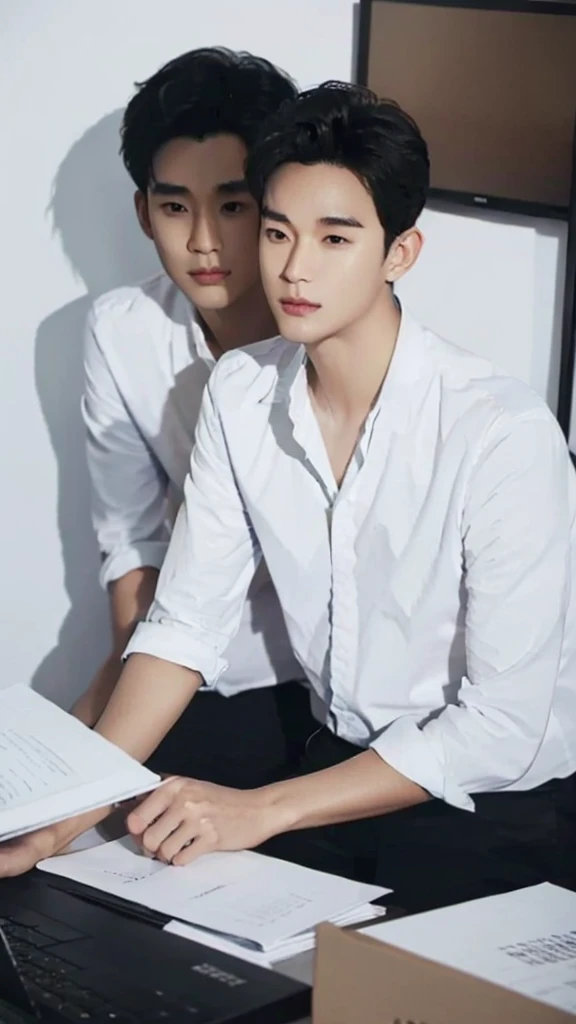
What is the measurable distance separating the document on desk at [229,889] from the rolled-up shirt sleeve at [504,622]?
0.80ft

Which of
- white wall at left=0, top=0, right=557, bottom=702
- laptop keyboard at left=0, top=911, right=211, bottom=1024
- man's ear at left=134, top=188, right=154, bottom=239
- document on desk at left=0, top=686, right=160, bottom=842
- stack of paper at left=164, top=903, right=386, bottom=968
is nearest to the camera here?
laptop keyboard at left=0, top=911, right=211, bottom=1024

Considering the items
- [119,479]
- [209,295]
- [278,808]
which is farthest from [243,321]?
[278,808]

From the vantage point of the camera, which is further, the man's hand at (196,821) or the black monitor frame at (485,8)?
the black monitor frame at (485,8)

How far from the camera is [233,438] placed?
67.3 inches

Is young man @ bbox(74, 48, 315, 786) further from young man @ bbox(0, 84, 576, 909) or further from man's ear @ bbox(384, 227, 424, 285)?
man's ear @ bbox(384, 227, 424, 285)

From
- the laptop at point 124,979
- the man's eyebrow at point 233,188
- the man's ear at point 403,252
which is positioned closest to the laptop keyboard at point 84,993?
the laptop at point 124,979

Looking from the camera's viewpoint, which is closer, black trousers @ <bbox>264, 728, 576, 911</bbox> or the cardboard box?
the cardboard box

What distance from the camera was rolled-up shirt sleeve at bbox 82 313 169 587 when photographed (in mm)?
2094

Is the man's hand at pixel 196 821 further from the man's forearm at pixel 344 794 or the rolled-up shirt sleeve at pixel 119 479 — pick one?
the rolled-up shirt sleeve at pixel 119 479

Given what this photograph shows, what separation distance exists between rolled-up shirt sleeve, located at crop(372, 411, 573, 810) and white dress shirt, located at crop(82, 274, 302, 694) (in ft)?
1.73

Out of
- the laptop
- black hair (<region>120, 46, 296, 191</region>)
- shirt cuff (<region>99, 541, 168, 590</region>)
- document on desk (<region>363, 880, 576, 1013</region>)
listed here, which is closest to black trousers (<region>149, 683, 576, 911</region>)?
document on desk (<region>363, 880, 576, 1013</region>)

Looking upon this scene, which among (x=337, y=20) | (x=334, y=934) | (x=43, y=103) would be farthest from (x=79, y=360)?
(x=334, y=934)

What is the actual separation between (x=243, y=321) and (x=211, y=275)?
116 mm

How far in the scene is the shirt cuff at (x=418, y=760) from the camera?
1466 mm
